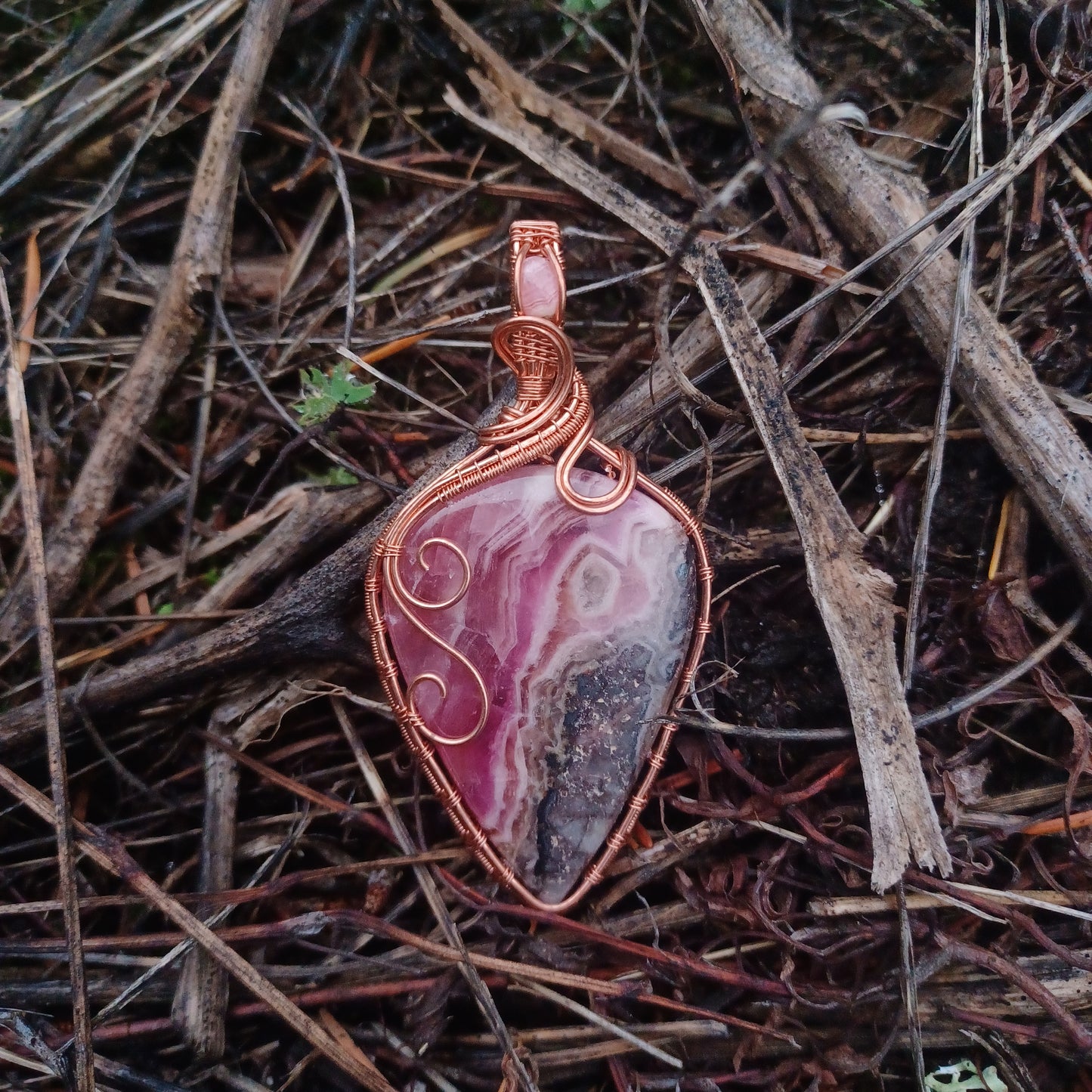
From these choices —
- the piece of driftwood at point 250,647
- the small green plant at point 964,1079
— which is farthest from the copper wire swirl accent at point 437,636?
the small green plant at point 964,1079

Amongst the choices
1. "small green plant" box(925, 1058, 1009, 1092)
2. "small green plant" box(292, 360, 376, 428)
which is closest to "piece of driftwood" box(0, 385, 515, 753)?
"small green plant" box(292, 360, 376, 428)

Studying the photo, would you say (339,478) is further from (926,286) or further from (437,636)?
(926,286)

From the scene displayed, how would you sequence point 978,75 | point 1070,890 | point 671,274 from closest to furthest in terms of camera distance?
point 671,274, point 1070,890, point 978,75

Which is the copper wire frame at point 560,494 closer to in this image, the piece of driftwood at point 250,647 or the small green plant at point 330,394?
the piece of driftwood at point 250,647

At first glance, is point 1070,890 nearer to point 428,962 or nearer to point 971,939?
point 971,939

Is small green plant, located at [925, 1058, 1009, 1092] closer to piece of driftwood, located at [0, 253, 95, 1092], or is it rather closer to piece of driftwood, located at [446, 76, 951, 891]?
piece of driftwood, located at [446, 76, 951, 891]

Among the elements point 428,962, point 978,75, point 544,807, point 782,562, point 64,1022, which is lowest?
A: point 64,1022

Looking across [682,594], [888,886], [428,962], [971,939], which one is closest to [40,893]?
[428,962]

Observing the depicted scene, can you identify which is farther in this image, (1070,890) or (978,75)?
(978,75)
